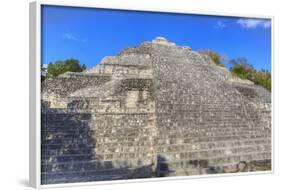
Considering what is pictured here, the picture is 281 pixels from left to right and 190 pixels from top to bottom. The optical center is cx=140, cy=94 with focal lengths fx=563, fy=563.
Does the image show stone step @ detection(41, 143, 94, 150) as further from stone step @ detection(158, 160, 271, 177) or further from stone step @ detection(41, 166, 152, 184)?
stone step @ detection(158, 160, 271, 177)

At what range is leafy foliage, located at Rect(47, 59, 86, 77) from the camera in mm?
8758

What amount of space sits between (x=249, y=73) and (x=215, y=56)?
844mm

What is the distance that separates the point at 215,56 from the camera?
10.1m

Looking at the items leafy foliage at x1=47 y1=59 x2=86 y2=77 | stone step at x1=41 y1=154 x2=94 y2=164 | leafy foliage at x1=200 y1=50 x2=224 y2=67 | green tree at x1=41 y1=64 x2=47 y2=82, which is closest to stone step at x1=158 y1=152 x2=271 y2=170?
stone step at x1=41 y1=154 x2=94 y2=164

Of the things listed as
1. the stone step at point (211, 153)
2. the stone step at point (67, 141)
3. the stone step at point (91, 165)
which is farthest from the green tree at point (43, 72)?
the stone step at point (211, 153)

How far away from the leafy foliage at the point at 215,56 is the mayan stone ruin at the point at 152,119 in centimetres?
8

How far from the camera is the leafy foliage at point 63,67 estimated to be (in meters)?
8.76

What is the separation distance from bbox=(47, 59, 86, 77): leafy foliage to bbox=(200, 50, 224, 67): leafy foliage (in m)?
2.35

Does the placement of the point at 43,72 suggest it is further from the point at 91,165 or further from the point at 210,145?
the point at 210,145

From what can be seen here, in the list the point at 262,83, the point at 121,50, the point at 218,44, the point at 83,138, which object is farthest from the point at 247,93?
the point at 83,138

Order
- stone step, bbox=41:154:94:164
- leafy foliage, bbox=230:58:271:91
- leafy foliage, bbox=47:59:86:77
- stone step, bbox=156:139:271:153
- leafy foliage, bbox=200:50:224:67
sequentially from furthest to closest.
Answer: leafy foliage, bbox=230:58:271:91 < leafy foliage, bbox=200:50:224:67 < stone step, bbox=156:139:271:153 < leafy foliage, bbox=47:59:86:77 < stone step, bbox=41:154:94:164

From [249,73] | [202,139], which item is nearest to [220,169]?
[202,139]

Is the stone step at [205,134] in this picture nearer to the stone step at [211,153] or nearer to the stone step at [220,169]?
the stone step at [211,153]

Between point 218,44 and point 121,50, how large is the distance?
189cm
